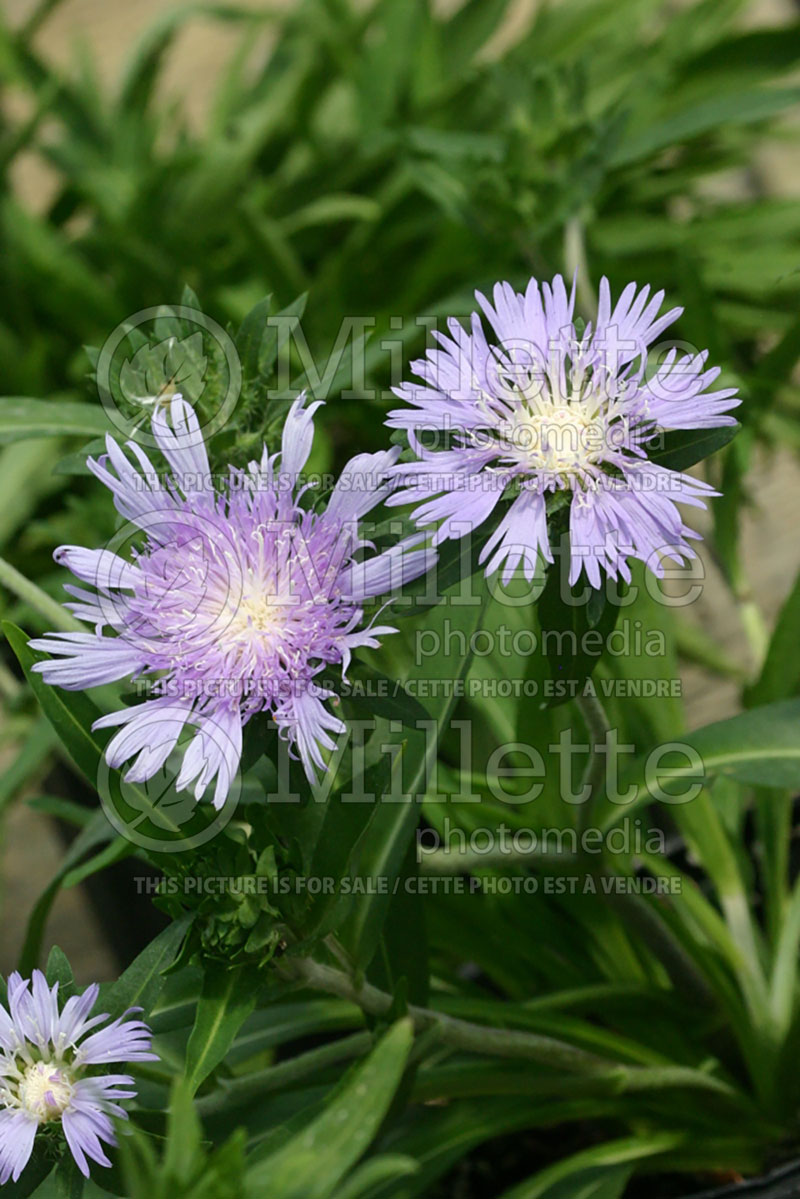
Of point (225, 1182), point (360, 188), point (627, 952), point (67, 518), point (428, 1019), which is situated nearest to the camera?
point (225, 1182)

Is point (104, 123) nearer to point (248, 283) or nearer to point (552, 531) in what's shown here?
point (248, 283)

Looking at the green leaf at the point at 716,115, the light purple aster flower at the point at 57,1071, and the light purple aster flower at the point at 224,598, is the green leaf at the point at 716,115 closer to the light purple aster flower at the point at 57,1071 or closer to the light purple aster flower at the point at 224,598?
the light purple aster flower at the point at 224,598

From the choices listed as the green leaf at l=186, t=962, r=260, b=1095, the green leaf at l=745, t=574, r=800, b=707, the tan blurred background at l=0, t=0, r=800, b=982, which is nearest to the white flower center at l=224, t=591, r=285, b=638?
the green leaf at l=186, t=962, r=260, b=1095

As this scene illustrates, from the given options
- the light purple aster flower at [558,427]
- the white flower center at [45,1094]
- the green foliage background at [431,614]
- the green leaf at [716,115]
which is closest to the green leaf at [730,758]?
the green foliage background at [431,614]

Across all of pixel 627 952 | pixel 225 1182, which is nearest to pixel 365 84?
pixel 627 952

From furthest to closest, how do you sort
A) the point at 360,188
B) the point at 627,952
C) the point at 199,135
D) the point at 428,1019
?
the point at 199,135, the point at 360,188, the point at 627,952, the point at 428,1019

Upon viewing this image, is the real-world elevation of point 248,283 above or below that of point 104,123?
below

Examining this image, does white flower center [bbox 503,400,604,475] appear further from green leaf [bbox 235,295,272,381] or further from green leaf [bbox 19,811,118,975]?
green leaf [bbox 19,811,118,975]

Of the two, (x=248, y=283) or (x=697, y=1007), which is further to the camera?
(x=248, y=283)
